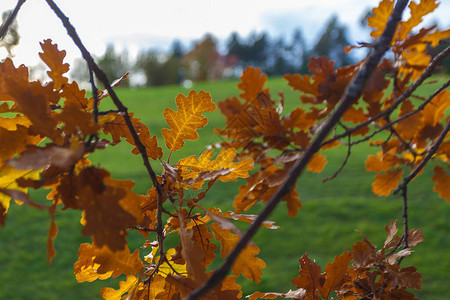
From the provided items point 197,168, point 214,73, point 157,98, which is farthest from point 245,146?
point 214,73

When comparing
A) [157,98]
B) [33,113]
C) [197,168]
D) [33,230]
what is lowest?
[157,98]

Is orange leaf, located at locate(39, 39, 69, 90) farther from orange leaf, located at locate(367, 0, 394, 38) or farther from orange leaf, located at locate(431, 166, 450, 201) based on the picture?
orange leaf, located at locate(431, 166, 450, 201)

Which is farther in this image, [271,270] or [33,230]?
[33,230]

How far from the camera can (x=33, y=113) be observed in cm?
45

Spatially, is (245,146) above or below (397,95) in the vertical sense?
below

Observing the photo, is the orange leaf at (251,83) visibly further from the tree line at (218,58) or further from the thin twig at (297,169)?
the tree line at (218,58)

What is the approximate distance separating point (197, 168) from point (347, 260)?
0.35 meters

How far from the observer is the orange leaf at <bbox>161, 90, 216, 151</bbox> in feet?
2.26

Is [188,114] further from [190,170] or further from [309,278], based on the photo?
[309,278]

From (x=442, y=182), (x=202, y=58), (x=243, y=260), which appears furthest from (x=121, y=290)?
(x=202, y=58)

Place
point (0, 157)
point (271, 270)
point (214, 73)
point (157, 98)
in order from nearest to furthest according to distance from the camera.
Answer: point (0, 157)
point (271, 270)
point (157, 98)
point (214, 73)

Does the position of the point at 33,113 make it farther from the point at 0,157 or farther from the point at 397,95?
the point at 397,95

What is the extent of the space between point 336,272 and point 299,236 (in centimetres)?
397

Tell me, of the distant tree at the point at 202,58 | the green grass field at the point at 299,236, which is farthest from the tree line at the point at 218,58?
the green grass field at the point at 299,236
